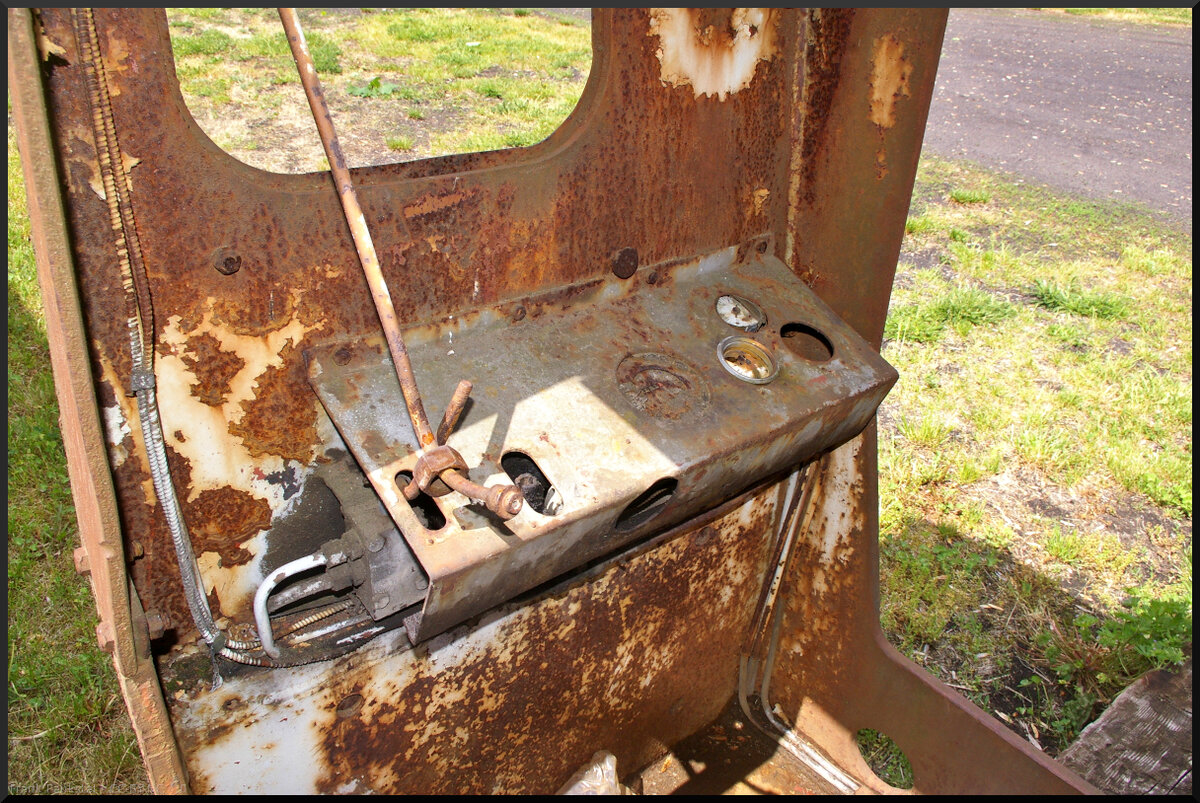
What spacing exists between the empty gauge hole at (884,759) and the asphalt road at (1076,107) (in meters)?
4.75

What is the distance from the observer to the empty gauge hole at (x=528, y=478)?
1242 millimetres

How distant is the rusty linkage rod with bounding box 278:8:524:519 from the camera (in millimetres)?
1026

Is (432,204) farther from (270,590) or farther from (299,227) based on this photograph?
(270,590)

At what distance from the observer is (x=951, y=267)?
4.76 m

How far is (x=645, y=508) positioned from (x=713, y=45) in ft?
2.65

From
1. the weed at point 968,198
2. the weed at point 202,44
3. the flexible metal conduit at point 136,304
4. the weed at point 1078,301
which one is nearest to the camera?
the flexible metal conduit at point 136,304

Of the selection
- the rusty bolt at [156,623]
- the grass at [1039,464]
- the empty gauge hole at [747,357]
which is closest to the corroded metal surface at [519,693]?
the rusty bolt at [156,623]

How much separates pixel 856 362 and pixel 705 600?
0.73m

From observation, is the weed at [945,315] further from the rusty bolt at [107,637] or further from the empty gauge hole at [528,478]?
the rusty bolt at [107,637]

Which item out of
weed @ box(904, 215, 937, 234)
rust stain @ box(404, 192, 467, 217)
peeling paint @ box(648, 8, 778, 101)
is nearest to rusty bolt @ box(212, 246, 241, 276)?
rust stain @ box(404, 192, 467, 217)

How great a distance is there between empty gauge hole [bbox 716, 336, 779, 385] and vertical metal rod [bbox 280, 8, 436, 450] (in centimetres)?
60

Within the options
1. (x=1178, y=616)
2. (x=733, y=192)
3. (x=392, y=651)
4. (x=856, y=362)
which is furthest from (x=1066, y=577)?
(x=392, y=651)

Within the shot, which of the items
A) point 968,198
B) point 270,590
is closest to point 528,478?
point 270,590

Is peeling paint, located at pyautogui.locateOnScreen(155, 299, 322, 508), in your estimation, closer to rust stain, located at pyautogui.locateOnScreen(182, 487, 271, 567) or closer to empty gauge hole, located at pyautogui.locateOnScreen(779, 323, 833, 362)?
rust stain, located at pyautogui.locateOnScreen(182, 487, 271, 567)
